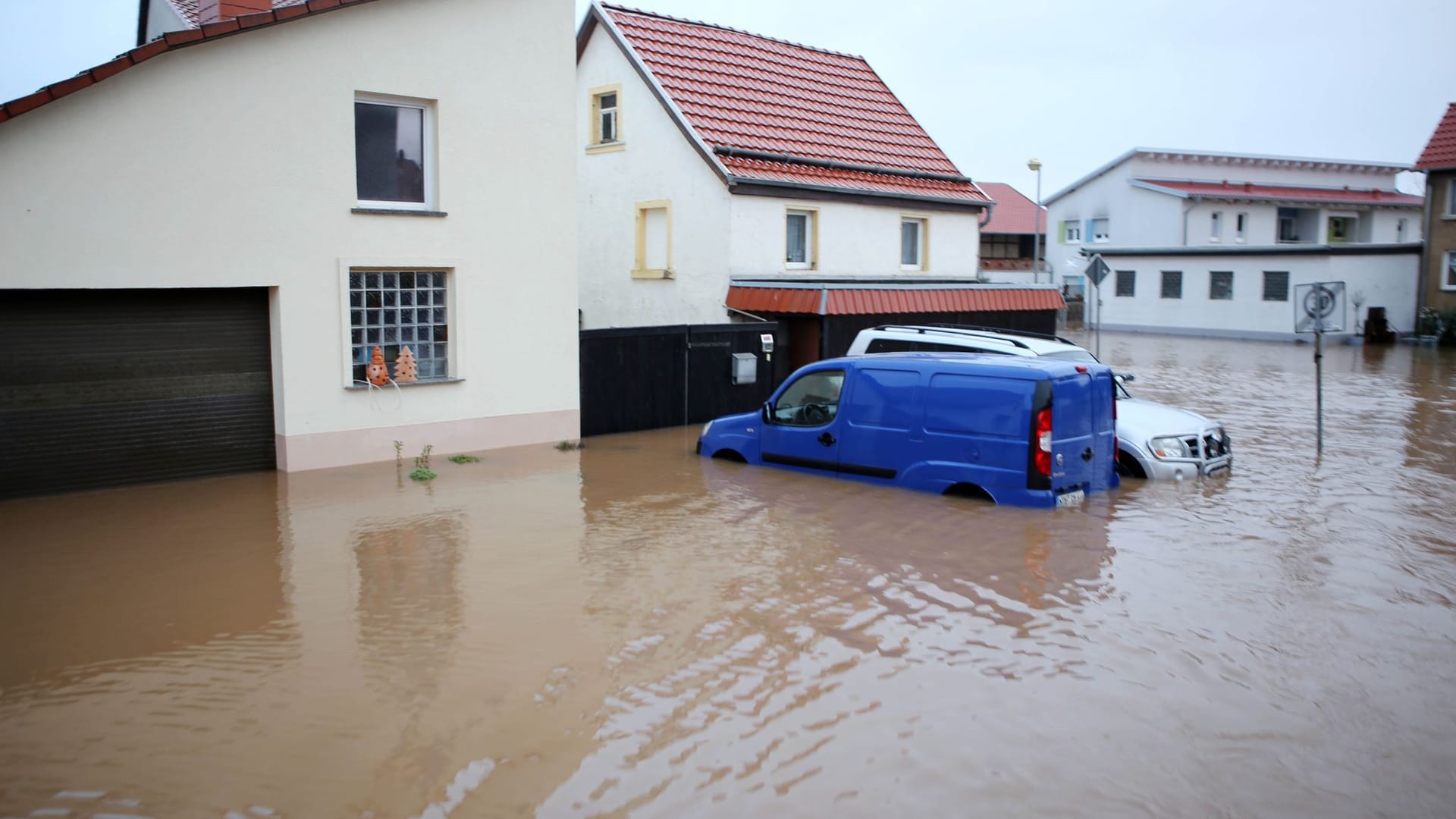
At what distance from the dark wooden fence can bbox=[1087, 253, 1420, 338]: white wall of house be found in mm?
24394

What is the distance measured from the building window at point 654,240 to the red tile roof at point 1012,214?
1500 inches

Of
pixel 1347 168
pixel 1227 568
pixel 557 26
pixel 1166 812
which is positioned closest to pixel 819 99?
pixel 557 26

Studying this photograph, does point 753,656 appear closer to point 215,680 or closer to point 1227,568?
point 215,680

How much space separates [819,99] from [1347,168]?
160ft

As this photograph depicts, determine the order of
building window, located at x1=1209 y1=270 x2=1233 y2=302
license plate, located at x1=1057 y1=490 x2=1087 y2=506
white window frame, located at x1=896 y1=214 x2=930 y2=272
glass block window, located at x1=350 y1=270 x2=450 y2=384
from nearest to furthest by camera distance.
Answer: license plate, located at x1=1057 y1=490 x2=1087 y2=506 < glass block window, located at x1=350 y1=270 x2=450 y2=384 < white window frame, located at x1=896 y1=214 x2=930 y2=272 < building window, located at x1=1209 y1=270 x2=1233 y2=302

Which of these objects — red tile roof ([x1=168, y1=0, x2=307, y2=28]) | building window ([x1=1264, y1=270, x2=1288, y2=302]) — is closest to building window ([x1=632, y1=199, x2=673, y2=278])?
red tile roof ([x1=168, y1=0, x2=307, y2=28])

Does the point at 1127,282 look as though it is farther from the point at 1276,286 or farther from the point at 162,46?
the point at 162,46

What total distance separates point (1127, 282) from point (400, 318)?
3594 cm

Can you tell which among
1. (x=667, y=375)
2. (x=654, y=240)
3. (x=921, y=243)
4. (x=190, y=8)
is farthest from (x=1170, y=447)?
(x=190, y=8)

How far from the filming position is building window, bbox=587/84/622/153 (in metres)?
21.9

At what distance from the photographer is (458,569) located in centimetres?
957

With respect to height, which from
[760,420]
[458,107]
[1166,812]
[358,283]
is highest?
[458,107]

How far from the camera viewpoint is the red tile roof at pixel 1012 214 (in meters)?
60.7

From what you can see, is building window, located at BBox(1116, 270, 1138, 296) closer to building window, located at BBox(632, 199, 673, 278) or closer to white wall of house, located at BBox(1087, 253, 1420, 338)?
white wall of house, located at BBox(1087, 253, 1420, 338)
